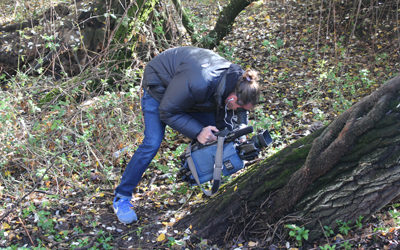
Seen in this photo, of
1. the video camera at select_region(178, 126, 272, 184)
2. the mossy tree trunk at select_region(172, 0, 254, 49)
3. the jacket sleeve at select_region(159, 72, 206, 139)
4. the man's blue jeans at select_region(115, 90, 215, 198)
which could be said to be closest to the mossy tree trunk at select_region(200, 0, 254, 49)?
the mossy tree trunk at select_region(172, 0, 254, 49)

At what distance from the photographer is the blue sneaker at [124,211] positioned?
335cm

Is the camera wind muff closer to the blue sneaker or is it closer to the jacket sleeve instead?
the jacket sleeve

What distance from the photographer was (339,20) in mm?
6930

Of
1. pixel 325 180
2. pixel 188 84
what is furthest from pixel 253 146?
pixel 188 84

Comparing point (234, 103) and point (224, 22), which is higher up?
point (224, 22)

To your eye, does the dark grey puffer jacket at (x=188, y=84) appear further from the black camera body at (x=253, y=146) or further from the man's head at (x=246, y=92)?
the black camera body at (x=253, y=146)

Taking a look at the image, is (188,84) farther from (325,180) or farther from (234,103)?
(325,180)

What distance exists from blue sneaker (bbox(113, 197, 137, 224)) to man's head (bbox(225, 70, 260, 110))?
138cm

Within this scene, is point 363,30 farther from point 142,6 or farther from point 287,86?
point 142,6

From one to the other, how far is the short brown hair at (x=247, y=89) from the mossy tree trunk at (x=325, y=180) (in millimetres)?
472

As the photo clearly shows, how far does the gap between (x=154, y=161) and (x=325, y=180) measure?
2218 mm

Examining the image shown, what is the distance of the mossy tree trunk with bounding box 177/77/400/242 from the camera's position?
2207 millimetres

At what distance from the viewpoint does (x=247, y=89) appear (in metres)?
2.81

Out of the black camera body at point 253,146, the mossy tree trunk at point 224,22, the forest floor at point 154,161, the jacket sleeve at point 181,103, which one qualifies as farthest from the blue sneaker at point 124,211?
Answer: the mossy tree trunk at point 224,22
